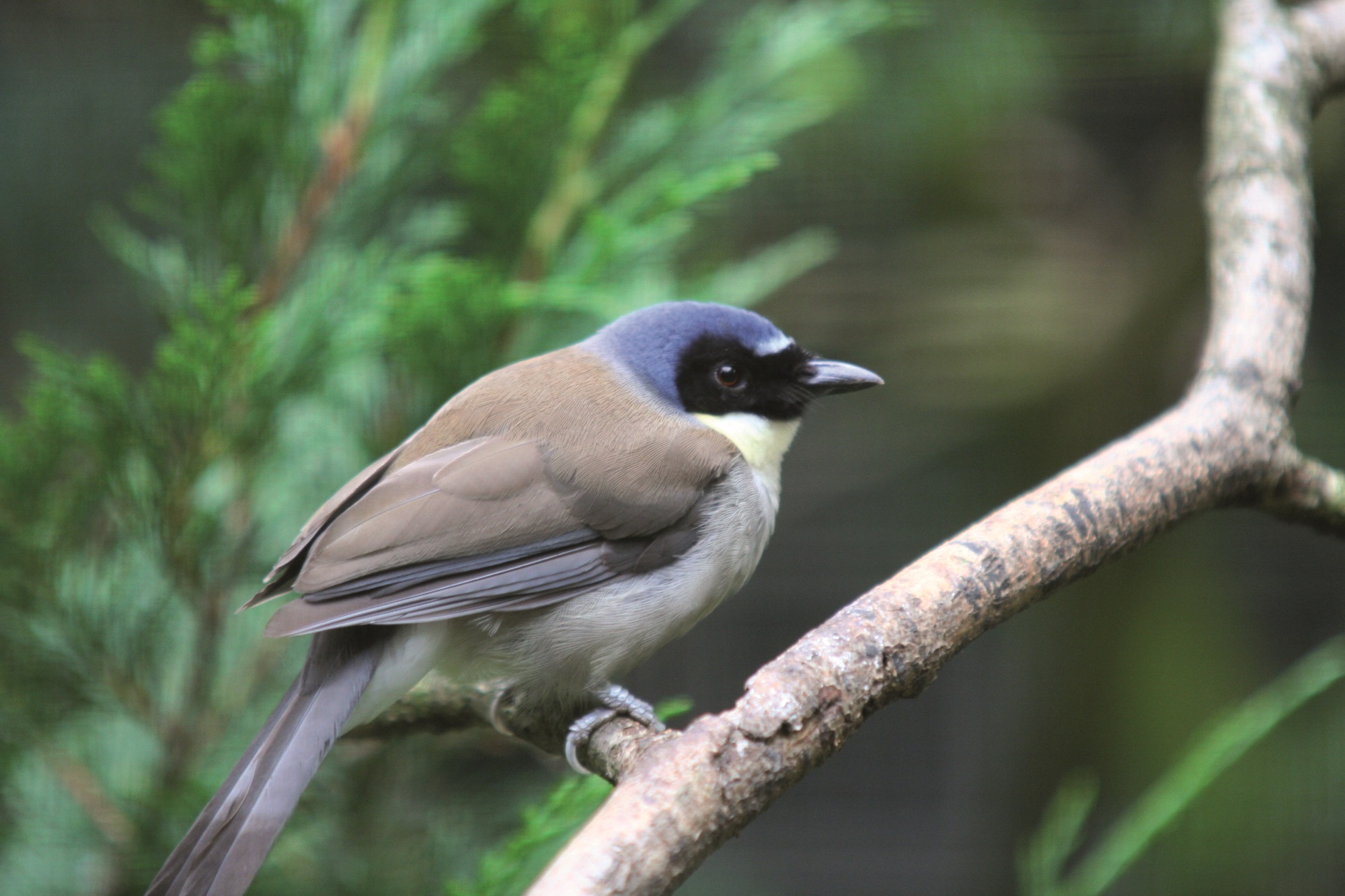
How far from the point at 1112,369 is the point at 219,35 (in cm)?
244

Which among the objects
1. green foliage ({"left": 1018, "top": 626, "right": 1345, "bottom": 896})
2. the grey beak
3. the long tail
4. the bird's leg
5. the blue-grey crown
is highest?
the blue-grey crown

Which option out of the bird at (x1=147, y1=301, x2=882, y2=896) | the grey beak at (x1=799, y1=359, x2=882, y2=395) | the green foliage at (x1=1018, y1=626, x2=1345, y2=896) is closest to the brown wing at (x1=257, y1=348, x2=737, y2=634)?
the bird at (x1=147, y1=301, x2=882, y2=896)

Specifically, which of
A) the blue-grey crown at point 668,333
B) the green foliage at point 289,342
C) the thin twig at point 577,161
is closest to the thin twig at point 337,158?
the green foliage at point 289,342

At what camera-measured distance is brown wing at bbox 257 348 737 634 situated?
5.65ft

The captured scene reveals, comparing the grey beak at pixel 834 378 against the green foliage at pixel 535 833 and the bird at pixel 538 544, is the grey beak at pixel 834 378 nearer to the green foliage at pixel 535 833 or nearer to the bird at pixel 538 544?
the bird at pixel 538 544

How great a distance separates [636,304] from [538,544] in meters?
0.74

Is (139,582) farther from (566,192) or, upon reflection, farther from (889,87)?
(889,87)

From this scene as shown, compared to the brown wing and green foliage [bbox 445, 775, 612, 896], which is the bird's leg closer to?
green foliage [bbox 445, 775, 612, 896]

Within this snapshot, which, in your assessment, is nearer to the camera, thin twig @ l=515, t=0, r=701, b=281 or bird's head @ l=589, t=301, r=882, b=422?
bird's head @ l=589, t=301, r=882, b=422

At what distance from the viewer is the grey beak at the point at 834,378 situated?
87.4 inches

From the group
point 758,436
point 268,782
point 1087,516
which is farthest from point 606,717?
point 1087,516

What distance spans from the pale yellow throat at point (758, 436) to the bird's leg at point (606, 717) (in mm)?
501

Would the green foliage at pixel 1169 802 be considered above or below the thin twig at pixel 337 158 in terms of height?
below

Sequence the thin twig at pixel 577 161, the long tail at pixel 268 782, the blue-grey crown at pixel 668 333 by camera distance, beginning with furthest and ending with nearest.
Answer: the thin twig at pixel 577 161 < the blue-grey crown at pixel 668 333 < the long tail at pixel 268 782
